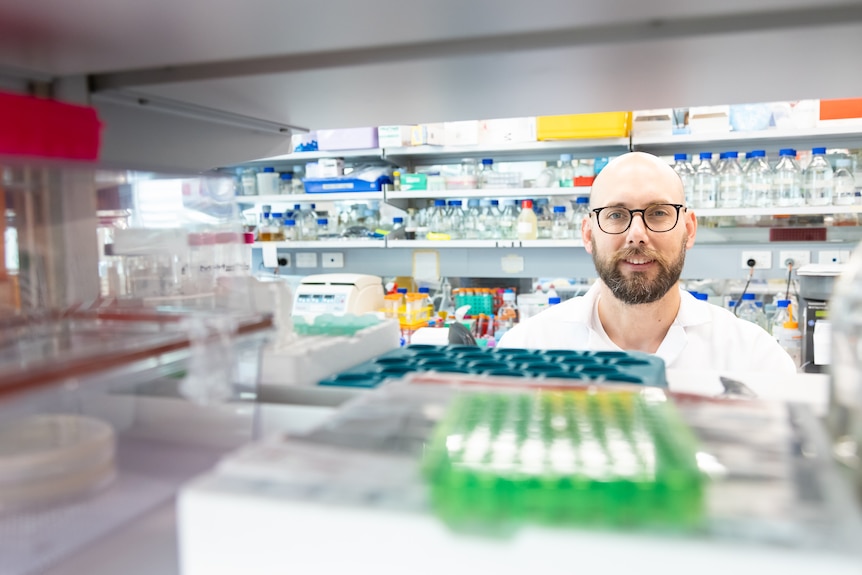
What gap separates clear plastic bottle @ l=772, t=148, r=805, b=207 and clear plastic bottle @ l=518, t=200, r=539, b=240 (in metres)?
1.16

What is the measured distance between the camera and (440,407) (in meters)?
0.65

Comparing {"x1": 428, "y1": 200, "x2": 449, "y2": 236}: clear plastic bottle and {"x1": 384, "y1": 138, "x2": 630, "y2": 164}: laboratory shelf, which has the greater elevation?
{"x1": 384, "y1": 138, "x2": 630, "y2": 164}: laboratory shelf

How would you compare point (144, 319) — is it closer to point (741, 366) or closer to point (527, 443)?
point (527, 443)

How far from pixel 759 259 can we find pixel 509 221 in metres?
1.30

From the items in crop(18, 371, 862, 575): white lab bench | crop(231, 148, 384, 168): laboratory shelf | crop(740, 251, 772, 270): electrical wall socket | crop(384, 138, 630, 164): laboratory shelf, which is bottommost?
crop(18, 371, 862, 575): white lab bench

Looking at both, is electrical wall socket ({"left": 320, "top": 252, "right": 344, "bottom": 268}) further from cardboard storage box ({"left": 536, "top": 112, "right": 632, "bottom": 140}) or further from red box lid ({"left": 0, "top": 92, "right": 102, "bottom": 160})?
red box lid ({"left": 0, "top": 92, "right": 102, "bottom": 160})

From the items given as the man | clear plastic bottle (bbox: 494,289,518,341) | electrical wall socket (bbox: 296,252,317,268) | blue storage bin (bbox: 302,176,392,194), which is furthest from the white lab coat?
electrical wall socket (bbox: 296,252,317,268)

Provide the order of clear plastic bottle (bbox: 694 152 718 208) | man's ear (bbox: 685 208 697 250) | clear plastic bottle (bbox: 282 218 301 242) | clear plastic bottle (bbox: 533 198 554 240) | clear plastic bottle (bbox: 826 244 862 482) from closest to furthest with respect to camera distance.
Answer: clear plastic bottle (bbox: 826 244 862 482)
man's ear (bbox: 685 208 697 250)
clear plastic bottle (bbox: 694 152 718 208)
clear plastic bottle (bbox: 533 198 554 240)
clear plastic bottle (bbox: 282 218 301 242)

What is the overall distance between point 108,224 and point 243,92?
0.90ft

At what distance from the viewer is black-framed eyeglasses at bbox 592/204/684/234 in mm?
2252

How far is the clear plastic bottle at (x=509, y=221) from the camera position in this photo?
371cm

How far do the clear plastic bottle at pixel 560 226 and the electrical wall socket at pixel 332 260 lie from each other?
4.48ft

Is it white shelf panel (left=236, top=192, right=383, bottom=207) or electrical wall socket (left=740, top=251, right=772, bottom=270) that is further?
white shelf panel (left=236, top=192, right=383, bottom=207)

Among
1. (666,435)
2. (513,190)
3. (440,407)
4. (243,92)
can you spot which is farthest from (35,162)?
(513,190)
